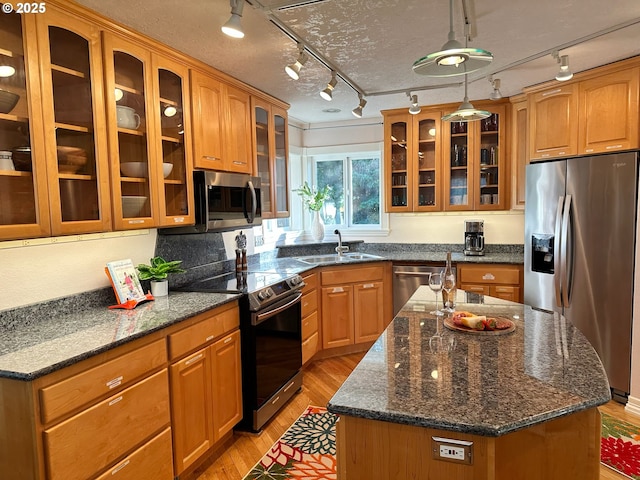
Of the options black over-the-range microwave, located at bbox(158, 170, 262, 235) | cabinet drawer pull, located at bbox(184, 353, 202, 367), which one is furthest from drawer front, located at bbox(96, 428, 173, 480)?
black over-the-range microwave, located at bbox(158, 170, 262, 235)

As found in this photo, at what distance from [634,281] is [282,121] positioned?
3156 mm

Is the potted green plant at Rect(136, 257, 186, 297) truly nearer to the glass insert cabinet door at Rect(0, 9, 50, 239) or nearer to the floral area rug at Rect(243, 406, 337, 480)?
the glass insert cabinet door at Rect(0, 9, 50, 239)

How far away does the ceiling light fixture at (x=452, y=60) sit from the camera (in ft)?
4.70

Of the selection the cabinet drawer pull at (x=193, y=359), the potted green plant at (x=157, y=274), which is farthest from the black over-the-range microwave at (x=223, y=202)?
the cabinet drawer pull at (x=193, y=359)

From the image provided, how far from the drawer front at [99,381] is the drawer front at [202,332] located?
0.27 ft

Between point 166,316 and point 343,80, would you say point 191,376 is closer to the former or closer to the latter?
point 166,316

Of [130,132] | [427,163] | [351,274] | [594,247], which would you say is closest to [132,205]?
[130,132]

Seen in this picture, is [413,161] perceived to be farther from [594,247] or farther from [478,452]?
[478,452]

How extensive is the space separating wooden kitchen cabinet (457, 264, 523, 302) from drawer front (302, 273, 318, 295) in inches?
54.5

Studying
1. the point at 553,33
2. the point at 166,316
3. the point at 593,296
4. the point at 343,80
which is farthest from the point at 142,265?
the point at 593,296

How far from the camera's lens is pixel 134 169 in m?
2.36

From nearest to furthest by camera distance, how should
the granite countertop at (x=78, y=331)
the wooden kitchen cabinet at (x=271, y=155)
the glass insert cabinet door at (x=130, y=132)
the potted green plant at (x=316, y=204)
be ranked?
the granite countertop at (x=78, y=331), the glass insert cabinet door at (x=130, y=132), the wooden kitchen cabinet at (x=271, y=155), the potted green plant at (x=316, y=204)

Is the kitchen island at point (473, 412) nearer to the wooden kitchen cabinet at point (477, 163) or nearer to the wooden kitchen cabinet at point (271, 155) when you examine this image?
the wooden kitchen cabinet at point (271, 155)

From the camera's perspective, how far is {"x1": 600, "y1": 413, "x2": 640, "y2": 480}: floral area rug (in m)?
2.32
